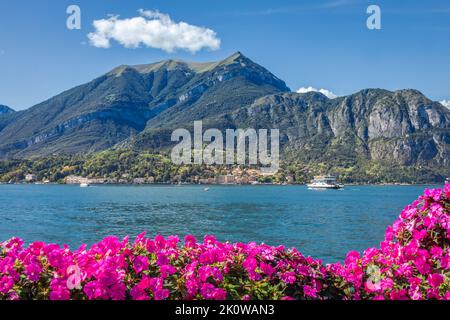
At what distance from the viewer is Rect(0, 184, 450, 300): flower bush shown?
545cm

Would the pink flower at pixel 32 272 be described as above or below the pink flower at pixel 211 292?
above

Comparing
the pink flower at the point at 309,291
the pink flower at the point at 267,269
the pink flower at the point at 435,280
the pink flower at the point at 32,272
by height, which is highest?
the pink flower at the point at 32,272

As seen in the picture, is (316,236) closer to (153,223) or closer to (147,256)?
(153,223)

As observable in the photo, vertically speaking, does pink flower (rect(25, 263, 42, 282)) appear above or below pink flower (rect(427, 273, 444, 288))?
above

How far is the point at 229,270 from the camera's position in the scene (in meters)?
6.20

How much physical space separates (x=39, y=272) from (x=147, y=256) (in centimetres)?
147

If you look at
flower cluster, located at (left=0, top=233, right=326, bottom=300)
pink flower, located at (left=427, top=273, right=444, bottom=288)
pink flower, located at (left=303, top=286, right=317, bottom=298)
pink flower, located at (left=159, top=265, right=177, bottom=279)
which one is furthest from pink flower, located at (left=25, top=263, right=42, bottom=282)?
pink flower, located at (left=427, top=273, right=444, bottom=288)

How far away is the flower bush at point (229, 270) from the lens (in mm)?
5445

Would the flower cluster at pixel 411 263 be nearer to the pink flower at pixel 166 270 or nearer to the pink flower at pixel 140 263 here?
the pink flower at pixel 166 270

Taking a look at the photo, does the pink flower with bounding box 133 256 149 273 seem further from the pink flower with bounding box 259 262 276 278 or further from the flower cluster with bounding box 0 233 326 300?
the pink flower with bounding box 259 262 276 278

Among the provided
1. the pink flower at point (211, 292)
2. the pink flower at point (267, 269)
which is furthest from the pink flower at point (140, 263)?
the pink flower at point (267, 269)

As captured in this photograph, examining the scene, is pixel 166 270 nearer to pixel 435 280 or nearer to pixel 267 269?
pixel 267 269
